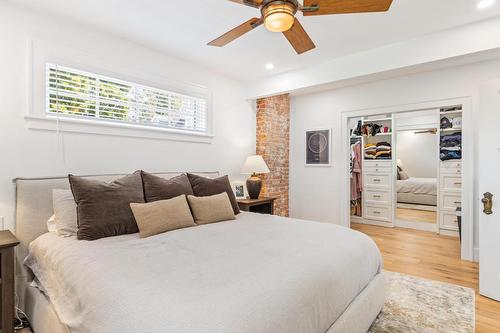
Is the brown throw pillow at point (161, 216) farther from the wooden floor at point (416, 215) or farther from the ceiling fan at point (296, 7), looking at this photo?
the wooden floor at point (416, 215)

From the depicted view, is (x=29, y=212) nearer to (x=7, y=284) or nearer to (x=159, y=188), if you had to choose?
(x=7, y=284)

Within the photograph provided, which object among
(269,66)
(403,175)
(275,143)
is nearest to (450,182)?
(403,175)

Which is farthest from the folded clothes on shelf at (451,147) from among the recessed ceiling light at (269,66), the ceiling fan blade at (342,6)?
the ceiling fan blade at (342,6)

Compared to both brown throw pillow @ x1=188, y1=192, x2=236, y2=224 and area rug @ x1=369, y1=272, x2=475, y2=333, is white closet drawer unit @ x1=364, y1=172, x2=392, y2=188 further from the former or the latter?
brown throw pillow @ x1=188, y1=192, x2=236, y2=224

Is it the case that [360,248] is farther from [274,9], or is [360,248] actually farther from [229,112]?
[229,112]

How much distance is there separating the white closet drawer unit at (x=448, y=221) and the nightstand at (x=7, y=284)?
18.9ft

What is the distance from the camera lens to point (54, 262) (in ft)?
5.51

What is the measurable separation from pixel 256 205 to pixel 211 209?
56.2 inches

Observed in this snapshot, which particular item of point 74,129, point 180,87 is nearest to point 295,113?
point 180,87

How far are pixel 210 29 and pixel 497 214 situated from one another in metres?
3.19

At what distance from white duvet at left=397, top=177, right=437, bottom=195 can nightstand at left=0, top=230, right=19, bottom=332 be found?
6.83m

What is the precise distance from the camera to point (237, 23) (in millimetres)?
2633

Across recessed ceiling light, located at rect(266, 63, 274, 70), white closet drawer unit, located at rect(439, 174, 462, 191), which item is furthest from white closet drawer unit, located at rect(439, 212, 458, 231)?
recessed ceiling light, located at rect(266, 63, 274, 70)

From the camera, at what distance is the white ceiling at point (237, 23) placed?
2.33 m
